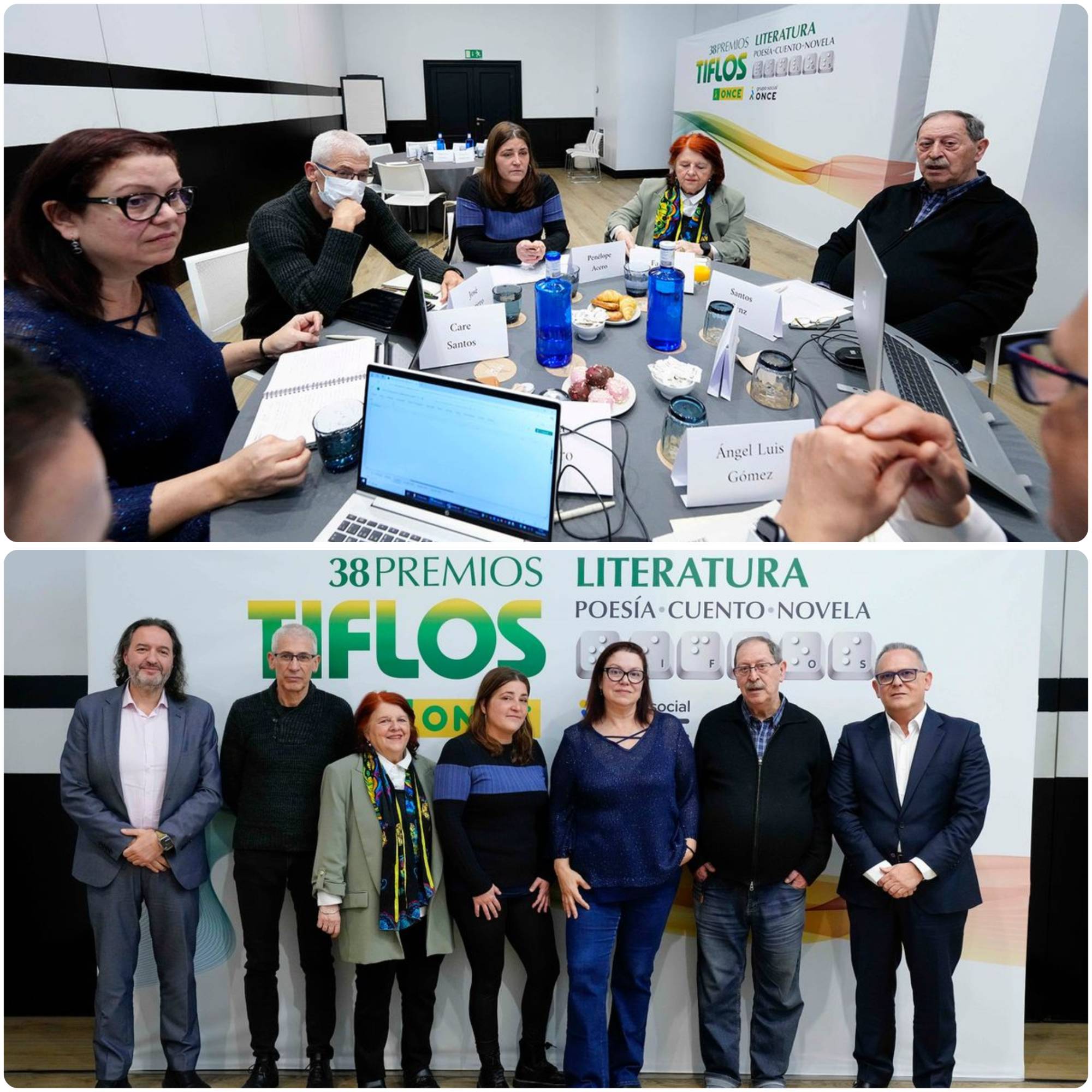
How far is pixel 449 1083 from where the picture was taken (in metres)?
2.39

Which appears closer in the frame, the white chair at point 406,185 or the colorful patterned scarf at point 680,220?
the colorful patterned scarf at point 680,220

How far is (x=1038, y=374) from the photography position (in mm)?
791

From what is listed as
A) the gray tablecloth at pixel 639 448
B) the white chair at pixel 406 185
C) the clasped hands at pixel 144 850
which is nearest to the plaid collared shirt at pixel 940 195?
the gray tablecloth at pixel 639 448

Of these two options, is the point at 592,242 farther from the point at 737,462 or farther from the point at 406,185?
the point at 737,462

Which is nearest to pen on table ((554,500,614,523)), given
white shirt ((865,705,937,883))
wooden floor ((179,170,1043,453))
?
white shirt ((865,705,937,883))

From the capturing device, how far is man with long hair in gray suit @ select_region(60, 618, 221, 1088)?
2.21 m

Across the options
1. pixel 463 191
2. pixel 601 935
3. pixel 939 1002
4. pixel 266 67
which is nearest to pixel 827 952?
pixel 939 1002

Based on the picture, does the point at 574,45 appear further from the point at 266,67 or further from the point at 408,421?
the point at 408,421

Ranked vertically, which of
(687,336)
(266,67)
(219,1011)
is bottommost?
(219,1011)

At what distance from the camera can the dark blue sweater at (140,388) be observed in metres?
1.45

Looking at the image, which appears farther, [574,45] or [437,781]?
[574,45]

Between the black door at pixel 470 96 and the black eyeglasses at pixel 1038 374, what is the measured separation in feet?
45.1

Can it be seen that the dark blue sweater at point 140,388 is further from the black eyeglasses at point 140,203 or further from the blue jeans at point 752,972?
the blue jeans at point 752,972

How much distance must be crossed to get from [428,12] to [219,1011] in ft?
47.2
